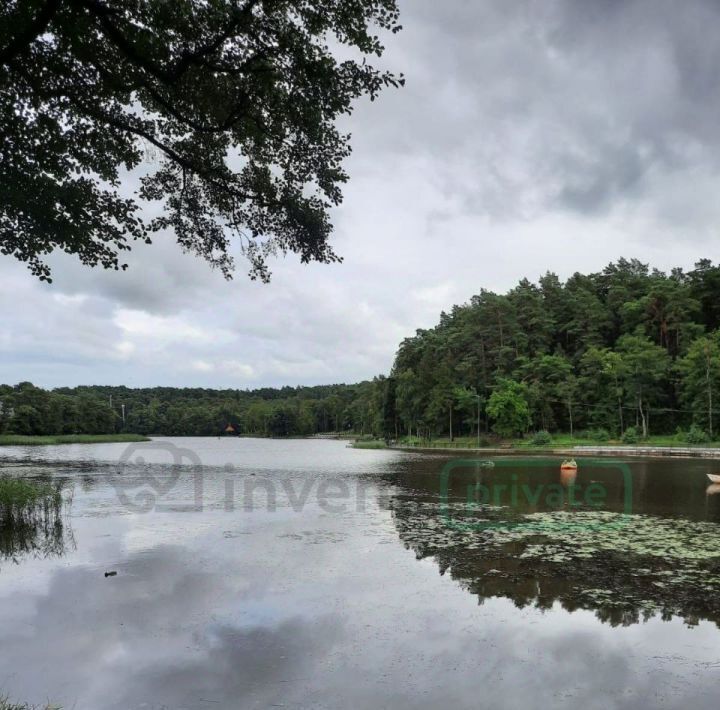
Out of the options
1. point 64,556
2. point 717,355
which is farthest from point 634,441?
point 64,556

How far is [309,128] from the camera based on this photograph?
7.11 m

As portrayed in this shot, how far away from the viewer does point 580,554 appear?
12.1 meters

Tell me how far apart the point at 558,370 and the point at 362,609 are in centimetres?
7266

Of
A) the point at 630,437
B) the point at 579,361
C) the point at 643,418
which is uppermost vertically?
the point at 579,361

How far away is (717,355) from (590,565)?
199 ft

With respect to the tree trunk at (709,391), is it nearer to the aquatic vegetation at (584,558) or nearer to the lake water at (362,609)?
the lake water at (362,609)

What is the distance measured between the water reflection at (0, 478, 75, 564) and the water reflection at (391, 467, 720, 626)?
27.6 ft

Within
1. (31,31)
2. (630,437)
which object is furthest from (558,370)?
(31,31)

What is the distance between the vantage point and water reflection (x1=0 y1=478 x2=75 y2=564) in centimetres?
1302

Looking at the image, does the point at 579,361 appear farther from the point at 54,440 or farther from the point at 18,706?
the point at 18,706

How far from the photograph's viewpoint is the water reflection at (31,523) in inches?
513

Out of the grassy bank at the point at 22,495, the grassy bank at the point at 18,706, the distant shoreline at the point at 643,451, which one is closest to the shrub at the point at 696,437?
the distant shoreline at the point at 643,451

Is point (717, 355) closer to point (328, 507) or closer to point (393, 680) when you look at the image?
point (328, 507)

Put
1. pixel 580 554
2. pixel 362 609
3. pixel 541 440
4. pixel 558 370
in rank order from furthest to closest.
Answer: pixel 558 370 < pixel 541 440 < pixel 580 554 < pixel 362 609
